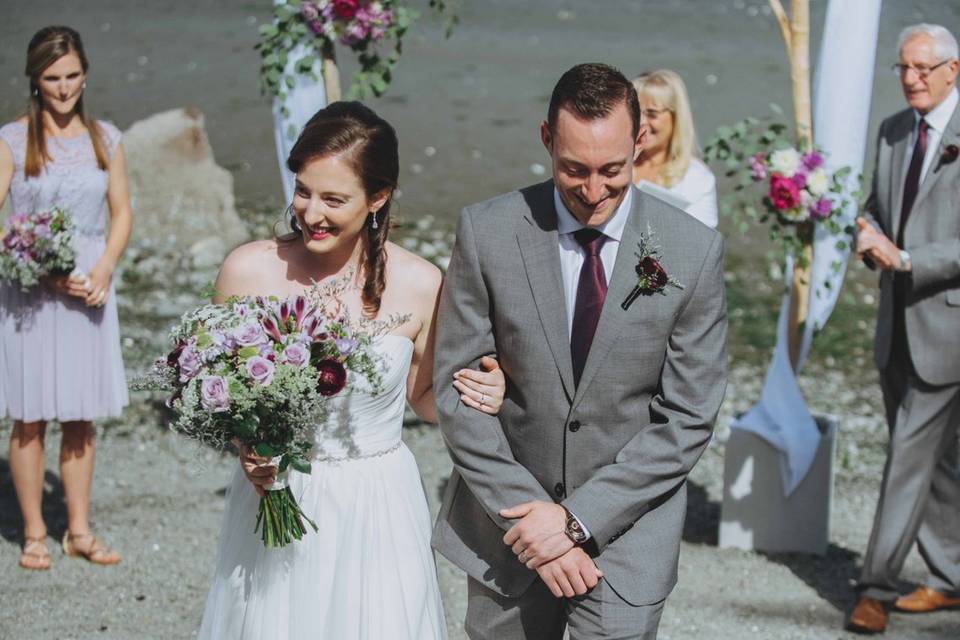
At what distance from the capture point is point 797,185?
654cm

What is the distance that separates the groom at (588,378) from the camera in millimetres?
4074

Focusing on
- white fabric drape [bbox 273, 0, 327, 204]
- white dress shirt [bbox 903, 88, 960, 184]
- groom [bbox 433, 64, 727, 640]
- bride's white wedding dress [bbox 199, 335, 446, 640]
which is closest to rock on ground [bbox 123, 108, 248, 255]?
white fabric drape [bbox 273, 0, 327, 204]

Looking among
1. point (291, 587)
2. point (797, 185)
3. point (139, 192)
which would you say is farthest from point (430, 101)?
point (291, 587)

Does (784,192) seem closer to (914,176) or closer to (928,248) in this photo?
(914,176)

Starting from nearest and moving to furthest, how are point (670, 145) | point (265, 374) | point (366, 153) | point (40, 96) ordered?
point (265, 374), point (366, 153), point (40, 96), point (670, 145)

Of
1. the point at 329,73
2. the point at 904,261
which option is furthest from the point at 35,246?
the point at 904,261

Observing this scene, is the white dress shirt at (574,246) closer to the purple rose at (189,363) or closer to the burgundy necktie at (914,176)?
the purple rose at (189,363)

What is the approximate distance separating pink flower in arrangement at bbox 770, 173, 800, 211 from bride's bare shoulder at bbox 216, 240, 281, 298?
299 cm

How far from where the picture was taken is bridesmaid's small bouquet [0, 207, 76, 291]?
6262 mm

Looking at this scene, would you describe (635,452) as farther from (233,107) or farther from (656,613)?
(233,107)

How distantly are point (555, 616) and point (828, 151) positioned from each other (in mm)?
3198

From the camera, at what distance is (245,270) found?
4.30 metres

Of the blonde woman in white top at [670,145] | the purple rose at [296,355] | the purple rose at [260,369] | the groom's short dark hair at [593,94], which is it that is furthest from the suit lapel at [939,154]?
the purple rose at [260,369]

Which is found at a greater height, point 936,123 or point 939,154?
point 936,123
